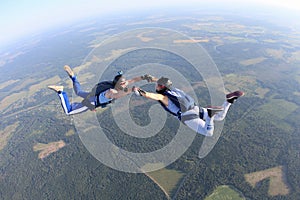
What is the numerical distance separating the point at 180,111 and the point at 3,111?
86719 mm

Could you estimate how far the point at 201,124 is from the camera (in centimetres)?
470

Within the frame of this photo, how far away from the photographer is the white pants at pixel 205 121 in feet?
15.0

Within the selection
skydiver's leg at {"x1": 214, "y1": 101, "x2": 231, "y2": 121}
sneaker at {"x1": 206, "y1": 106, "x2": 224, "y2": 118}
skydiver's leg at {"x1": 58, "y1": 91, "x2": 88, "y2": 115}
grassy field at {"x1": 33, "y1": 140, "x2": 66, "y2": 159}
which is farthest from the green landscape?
sneaker at {"x1": 206, "y1": 106, "x2": 224, "y2": 118}

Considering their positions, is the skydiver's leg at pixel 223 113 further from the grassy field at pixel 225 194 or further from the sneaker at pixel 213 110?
the grassy field at pixel 225 194

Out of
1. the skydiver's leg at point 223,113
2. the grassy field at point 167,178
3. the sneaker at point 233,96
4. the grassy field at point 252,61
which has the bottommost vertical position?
the grassy field at point 252,61

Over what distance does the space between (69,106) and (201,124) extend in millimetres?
4188

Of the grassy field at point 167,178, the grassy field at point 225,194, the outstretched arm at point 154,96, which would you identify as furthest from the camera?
the grassy field at point 167,178

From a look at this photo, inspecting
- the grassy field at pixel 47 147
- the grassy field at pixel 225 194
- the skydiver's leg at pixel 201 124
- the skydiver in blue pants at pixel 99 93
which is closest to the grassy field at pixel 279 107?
the grassy field at pixel 225 194

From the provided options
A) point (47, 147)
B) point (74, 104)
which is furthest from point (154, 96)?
point (47, 147)

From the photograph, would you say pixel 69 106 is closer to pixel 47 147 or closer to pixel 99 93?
pixel 99 93

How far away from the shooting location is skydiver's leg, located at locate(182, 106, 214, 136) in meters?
4.55

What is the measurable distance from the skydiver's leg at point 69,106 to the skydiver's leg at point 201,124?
345cm

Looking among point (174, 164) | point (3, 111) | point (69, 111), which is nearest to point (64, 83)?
point (3, 111)

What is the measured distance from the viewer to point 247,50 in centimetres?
9706
